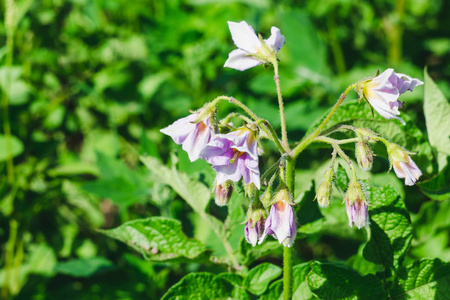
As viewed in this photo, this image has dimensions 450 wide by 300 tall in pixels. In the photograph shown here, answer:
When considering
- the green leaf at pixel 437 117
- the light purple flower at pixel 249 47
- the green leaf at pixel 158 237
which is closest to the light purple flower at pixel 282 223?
the green leaf at pixel 158 237

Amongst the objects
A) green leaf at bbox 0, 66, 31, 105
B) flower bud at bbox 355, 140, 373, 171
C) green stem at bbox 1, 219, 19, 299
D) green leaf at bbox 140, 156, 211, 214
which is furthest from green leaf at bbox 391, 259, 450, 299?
green leaf at bbox 0, 66, 31, 105

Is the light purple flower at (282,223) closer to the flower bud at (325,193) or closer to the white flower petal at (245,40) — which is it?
the flower bud at (325,193)

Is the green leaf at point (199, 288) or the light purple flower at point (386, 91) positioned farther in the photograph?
the green leaf at point (199, 288)

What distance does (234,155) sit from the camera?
50.9 inches

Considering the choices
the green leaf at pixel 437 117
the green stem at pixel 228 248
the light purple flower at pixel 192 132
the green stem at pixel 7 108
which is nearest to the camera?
the light purple flower at pixel 192 132

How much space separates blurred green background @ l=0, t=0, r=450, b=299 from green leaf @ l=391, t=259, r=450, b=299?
75cm

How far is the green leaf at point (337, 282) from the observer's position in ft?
4.63

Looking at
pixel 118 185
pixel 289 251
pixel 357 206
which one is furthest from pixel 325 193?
pixel 118 185

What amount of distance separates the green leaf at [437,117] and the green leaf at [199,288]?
924mm

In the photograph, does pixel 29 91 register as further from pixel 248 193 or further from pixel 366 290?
pixel 366 290

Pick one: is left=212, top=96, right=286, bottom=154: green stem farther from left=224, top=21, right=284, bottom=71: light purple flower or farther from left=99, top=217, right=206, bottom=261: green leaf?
left=99, top=217, right=206, bottom=261: green leaf

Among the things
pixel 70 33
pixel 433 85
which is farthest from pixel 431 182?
pixel 70 33

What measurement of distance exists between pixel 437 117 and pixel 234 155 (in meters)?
0.94

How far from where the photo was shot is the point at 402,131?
5.52 ft
